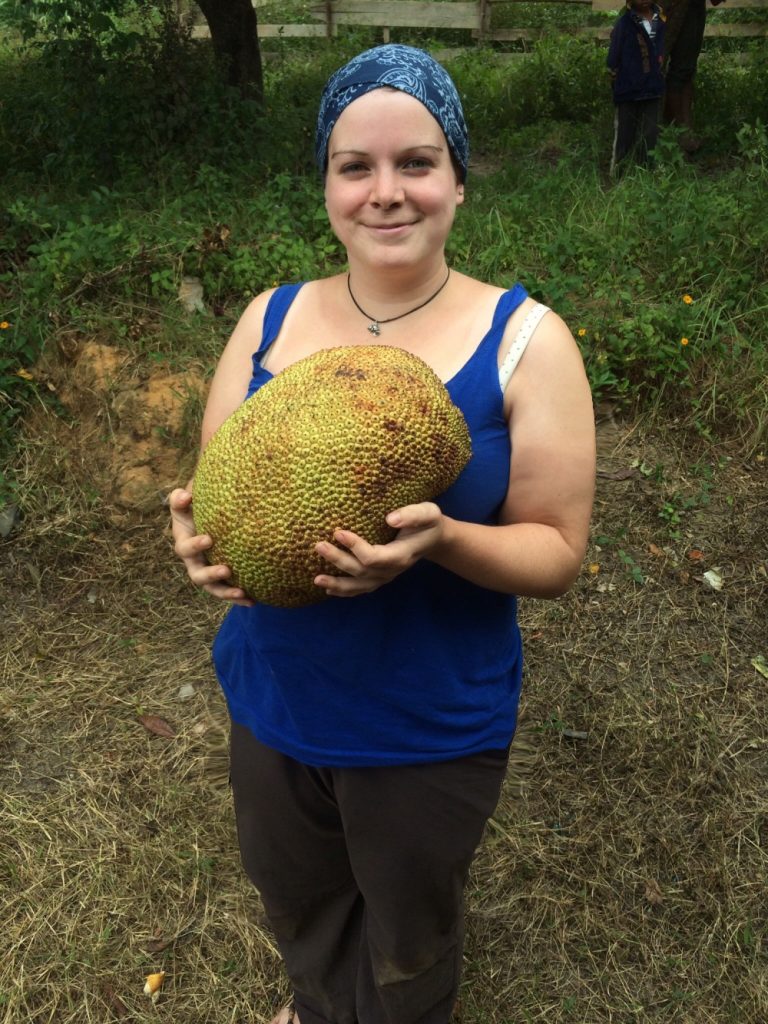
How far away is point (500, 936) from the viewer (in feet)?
7.27

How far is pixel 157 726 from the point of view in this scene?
2799mm

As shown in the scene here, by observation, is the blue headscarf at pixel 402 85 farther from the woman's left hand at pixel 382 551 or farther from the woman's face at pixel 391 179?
the woman's left hand at pixel 382 551

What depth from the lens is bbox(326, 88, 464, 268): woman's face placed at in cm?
129

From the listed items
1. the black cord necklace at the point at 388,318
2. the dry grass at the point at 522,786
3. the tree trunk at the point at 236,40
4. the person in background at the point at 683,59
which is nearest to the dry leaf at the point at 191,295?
the dry grass at the point at 522,786

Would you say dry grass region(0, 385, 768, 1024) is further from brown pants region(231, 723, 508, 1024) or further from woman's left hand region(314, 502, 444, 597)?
woman's left hand region(314, 502, 444, 597)

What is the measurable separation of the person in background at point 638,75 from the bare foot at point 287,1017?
4800 mm

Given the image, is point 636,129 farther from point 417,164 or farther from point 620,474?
point 417,164

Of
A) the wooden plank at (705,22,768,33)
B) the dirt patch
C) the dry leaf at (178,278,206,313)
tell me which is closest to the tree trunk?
the dry leaf at (178,278,206,313)

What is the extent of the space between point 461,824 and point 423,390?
2.35ft

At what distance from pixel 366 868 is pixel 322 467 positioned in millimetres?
700

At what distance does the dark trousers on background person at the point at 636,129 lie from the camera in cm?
532

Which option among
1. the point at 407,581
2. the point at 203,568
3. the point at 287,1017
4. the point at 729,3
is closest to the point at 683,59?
the point at 729,3

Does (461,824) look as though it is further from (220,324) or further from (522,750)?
(220,324)

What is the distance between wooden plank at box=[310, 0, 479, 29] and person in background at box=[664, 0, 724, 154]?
4427mm
